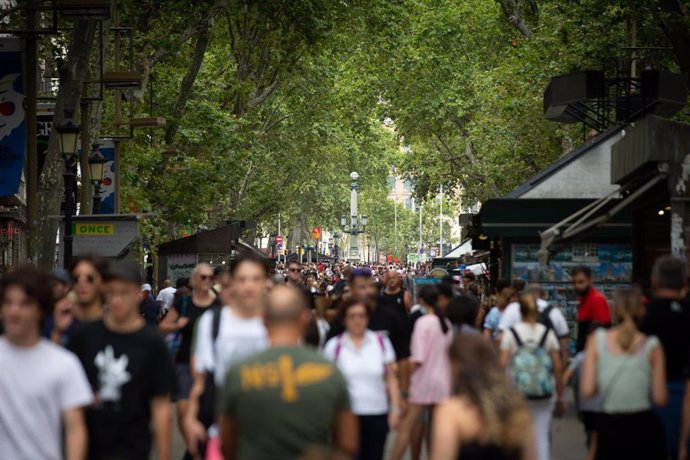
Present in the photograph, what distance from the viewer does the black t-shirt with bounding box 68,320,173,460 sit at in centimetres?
749

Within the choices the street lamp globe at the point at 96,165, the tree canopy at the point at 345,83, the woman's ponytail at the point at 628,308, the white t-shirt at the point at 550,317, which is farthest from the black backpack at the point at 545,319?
the street lamp globe at the point at 96,165

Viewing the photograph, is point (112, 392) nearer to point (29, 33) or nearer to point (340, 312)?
point (340, 312)

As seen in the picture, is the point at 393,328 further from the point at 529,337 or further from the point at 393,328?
the point at 529,337

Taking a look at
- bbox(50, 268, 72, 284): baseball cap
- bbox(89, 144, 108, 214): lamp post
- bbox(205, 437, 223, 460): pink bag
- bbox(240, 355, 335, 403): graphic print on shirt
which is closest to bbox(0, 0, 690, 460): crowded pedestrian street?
bbox(240, 355, 335, 403): graphic print on shirt

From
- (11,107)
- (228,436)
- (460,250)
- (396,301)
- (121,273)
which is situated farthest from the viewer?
(460,250)

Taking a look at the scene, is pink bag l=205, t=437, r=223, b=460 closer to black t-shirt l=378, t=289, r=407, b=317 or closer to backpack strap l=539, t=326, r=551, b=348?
backpack strap l=539, t=326, r=551, b=348

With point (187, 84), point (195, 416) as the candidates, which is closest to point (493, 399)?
point (195, 416)

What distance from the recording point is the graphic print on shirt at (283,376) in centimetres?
580

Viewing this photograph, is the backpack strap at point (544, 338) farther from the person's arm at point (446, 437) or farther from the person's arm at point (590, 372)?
the person's arm at point (446, 437)

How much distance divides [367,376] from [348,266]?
20423mm

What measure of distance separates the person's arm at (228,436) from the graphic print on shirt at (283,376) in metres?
0.25

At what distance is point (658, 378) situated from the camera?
27.9ft

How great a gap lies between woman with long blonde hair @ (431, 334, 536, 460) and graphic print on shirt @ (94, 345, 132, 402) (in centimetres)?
210

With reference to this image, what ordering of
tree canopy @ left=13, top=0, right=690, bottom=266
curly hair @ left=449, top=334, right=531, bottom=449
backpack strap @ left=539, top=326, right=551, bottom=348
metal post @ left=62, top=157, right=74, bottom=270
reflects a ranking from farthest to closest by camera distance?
tree canopy @ left=13, top=0, right=690, bottom=266 → metal post @ left=62, top=157, right=74, bottom=270 → backpack strap @ left=539, top=326, right=551, bottom=348 → curly hair @ left=449, top=334, right=531, bottom=449
